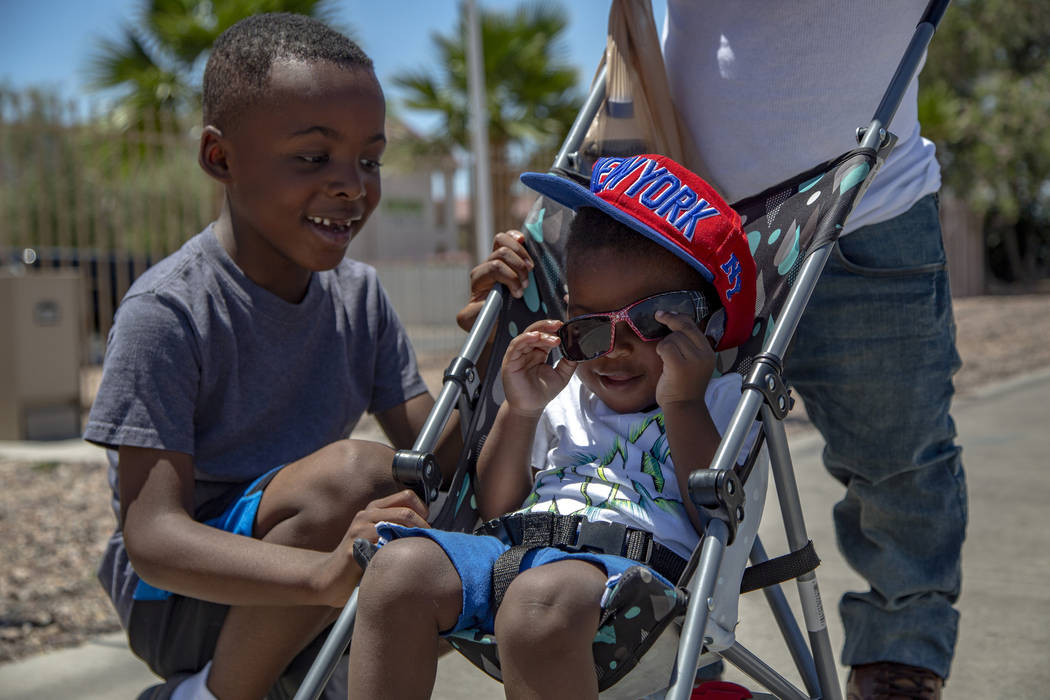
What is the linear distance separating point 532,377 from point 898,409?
850mm

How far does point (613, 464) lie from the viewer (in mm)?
2049

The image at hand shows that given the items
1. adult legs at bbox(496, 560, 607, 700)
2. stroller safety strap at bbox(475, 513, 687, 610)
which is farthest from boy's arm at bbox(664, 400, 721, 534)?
adult legs at bbox(496, 560, 607, 700)

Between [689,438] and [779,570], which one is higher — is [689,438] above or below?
above

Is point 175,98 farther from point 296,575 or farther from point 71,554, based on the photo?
point 296,575

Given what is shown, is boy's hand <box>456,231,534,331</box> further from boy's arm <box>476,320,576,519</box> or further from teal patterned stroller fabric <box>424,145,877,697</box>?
boy's arm <box>476,320,576,519</box>

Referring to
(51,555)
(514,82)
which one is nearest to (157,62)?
(514,82)

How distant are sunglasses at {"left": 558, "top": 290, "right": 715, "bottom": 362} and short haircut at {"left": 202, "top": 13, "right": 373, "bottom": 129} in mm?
747

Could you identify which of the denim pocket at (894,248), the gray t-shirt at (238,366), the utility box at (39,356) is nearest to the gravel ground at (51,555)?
the utility box at (39,356)

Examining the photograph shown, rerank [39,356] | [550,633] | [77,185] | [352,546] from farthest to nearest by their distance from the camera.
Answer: [77,185], [39,356], [352,546], [550,633]

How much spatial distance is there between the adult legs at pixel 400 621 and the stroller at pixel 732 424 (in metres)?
0.07

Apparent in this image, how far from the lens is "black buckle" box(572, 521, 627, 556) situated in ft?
6.05

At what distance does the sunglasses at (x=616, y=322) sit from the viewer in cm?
200

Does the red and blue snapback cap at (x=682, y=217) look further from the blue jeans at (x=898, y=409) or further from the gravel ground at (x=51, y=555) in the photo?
the gravel ground at (x=51, y=555)

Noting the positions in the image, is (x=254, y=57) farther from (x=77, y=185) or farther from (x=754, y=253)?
(x=77, y=185)
